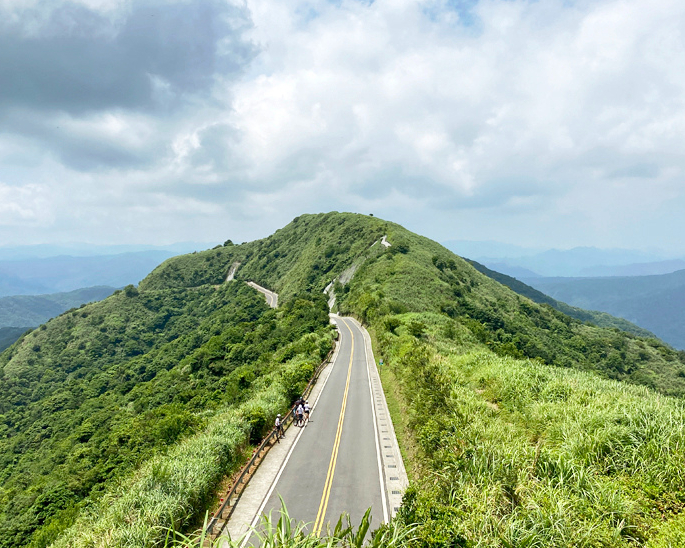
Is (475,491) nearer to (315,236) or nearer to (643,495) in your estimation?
(643,495)

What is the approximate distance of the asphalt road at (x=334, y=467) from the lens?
17.9 metres

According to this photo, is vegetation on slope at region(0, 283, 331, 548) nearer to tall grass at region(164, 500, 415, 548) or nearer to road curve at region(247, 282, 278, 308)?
road curve at region(247, 282, 278, 308)

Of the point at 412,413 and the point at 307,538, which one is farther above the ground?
the point at 307,538

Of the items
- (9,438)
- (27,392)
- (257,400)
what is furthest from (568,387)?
(27,392)

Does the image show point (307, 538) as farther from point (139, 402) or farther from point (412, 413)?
point (139, 402)

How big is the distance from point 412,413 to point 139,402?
54.3m

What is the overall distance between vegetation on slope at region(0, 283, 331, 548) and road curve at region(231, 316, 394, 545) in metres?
3.17

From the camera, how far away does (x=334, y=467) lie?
22125 mm

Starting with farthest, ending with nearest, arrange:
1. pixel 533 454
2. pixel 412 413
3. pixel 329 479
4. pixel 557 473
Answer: pixel 412 413 < pixel 329 479 < pixel 533 454 < pixel 557 473

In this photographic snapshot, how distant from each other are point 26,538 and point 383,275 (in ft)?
245

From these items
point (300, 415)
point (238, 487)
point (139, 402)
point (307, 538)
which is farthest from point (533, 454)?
point (139, 402)

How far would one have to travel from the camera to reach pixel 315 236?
162000 mm

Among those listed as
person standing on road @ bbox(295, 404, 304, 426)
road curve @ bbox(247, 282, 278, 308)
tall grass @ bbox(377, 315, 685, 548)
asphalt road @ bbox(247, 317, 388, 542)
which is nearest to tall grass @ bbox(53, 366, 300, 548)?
asphalt road @ bbox(247, 317, 388, 542)

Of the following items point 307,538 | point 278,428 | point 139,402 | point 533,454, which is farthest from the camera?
point 139,402
